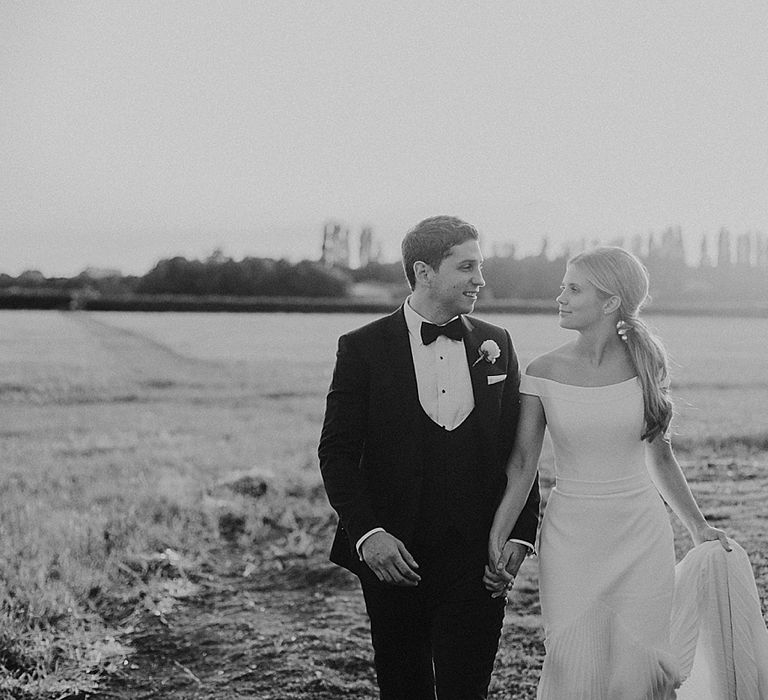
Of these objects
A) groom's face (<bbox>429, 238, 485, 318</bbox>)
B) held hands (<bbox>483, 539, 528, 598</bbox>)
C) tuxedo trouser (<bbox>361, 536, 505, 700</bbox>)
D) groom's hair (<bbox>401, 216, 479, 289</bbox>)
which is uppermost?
groom's hair (<bbox>401, 216, 479, 289</bbox>)

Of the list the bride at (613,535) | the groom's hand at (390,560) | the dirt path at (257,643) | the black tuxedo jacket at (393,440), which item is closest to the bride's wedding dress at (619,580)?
the bride at (613,535)

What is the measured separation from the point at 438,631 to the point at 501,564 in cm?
37

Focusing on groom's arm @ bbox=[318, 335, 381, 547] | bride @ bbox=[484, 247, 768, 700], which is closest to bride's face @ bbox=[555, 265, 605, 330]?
bride @ bbox=[484, 247, 768, 700]

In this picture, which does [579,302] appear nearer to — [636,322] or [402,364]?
[636,322]

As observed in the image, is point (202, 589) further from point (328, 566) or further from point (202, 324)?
point (202, 324)

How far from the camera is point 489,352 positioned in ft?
11.1

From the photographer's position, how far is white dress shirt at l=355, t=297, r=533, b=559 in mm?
3367

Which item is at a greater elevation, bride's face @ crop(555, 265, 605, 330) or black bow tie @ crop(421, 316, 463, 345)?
bride's face @ crop(555, 265, 605, 330)

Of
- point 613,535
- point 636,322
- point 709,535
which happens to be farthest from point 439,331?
point 709,535

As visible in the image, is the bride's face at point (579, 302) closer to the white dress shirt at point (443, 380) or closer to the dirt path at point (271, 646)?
the white dress shirt at point (443, 380)

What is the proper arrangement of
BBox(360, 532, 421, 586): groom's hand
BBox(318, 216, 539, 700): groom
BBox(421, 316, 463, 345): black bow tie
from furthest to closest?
BBox(421, 316, 463, 345): black bow tie → BBox(318, 216, 539, 700): groom → BBox(360, 532, 421, 586): groom's hand

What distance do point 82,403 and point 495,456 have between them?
16316 millimetres

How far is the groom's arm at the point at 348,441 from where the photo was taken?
3309 mm

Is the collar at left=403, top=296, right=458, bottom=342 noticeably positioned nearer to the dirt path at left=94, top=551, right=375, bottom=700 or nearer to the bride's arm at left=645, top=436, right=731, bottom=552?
the bride's arm at left=645, top=436, right=731, bottom=552
